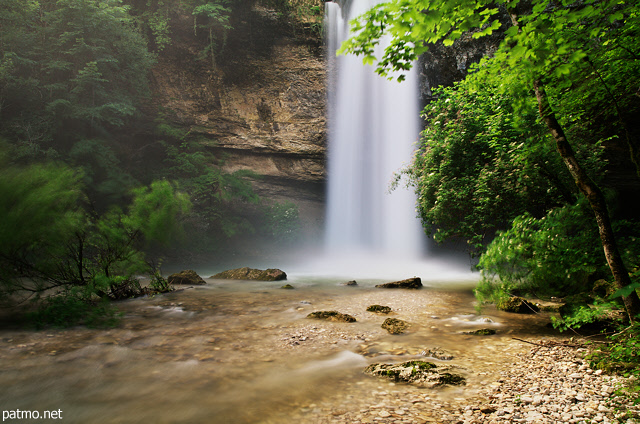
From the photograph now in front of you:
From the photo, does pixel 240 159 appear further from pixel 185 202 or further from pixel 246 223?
pixel 185 202

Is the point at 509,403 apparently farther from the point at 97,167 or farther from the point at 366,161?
the point at 366,161

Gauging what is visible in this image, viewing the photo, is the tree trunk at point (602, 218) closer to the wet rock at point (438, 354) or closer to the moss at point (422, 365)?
the moss at point (422, 365)

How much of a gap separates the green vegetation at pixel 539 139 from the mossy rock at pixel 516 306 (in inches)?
46.6

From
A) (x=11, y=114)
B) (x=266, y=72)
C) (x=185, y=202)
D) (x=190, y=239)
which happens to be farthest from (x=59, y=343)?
(x=266, y=72)

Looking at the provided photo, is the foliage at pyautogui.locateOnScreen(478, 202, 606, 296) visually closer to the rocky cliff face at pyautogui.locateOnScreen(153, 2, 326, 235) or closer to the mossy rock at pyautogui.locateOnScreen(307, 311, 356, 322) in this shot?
the mossy rock at pyautogui.locateOnScreen(307, 311, 356, 322)

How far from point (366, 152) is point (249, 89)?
34.0 ft

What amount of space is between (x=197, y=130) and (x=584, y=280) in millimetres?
24275

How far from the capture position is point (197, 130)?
2489 cm

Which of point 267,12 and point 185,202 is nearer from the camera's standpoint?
point 185,202

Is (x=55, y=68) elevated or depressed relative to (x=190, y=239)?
→ elevated

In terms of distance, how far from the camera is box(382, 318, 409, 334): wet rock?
6199mm

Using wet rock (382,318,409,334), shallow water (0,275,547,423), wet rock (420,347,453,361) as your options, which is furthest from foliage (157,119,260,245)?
wet rock (420,347,453,361)

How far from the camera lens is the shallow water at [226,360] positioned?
3.61m

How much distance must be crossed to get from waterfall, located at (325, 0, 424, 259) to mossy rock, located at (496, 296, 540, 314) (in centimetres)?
1849
